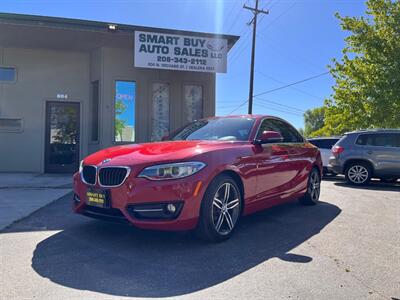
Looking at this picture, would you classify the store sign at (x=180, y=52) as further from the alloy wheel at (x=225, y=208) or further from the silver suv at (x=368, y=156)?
the alloy wheel at (x=225, y=208)

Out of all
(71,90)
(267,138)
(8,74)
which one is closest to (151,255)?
(267,138)

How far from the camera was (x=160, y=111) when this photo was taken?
12445 mm

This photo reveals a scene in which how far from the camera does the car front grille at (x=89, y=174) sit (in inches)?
185

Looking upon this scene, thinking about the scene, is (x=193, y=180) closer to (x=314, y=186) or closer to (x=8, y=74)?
(x=314, y=186)

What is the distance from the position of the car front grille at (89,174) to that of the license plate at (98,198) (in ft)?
0.42

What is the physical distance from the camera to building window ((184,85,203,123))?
497 inches

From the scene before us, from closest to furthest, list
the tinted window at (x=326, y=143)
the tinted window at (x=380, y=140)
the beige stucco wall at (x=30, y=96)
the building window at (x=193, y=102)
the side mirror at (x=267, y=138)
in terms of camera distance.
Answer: the side mirror at (x=267, y=138) → the tinted window at (x=380, y=140) → the beige stucco wall at (x=30, y=96) → the building window at (x=193, y=102) → the tinted window at (x=326, y=143)

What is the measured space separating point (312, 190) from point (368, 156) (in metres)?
4.56

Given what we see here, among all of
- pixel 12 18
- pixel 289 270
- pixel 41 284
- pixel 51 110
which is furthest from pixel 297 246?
pixel 51 110

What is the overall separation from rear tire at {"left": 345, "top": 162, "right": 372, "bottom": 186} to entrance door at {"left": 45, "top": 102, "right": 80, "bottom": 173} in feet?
26.3

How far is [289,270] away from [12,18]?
9510 millimetres

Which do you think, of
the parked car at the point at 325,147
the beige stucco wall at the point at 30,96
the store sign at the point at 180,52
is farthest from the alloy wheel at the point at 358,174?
the beige stucco wall at the point at 30,96

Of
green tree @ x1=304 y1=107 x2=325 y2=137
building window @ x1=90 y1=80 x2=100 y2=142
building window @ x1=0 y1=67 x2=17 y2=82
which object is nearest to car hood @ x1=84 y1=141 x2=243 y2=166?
building window @ x1=90 y1=80 x2=100 y2=142

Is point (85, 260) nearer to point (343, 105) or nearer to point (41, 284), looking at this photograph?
point (41, 284)
